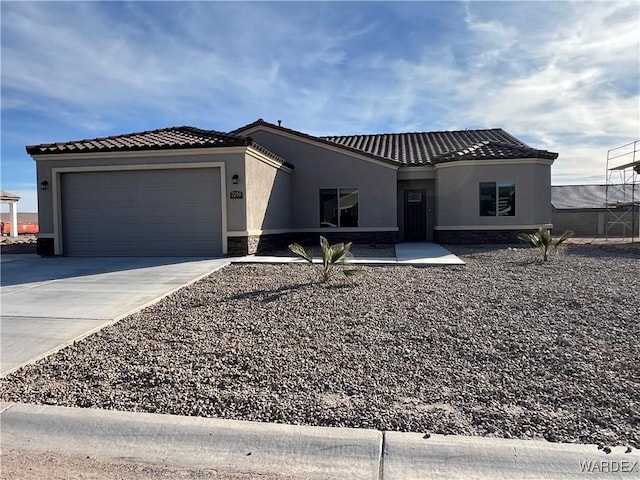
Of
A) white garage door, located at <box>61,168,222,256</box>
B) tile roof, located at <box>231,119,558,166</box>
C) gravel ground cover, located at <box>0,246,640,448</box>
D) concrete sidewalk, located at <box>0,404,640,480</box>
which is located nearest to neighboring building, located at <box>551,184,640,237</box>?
tile roof, located at <box>231,119,558,166</box>

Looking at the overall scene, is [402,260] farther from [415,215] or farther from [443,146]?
[443,146]

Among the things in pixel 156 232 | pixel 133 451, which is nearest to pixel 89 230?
pixel 156 232

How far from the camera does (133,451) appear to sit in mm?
3584

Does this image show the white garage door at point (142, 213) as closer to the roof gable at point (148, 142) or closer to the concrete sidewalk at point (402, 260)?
the roof gable at point (148, 142)

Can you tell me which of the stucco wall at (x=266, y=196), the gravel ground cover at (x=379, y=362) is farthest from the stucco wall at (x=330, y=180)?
the gravel ground cover at (x=379, y=362)

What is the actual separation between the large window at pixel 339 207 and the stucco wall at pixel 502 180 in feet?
12.6

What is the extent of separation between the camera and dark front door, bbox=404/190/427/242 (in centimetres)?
1952

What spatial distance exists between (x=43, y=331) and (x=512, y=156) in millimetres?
16270

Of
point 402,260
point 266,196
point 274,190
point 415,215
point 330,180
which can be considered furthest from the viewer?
point 415,215

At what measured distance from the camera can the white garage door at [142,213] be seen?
13.8 meters

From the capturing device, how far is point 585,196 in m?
36.2

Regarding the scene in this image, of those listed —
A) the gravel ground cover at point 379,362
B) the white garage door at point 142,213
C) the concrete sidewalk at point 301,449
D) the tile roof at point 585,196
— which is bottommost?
the concrete sidewalk at point 301,449

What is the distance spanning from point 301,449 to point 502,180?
16284 millimetres

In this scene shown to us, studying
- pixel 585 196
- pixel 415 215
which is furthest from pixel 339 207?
pixel 585 196
